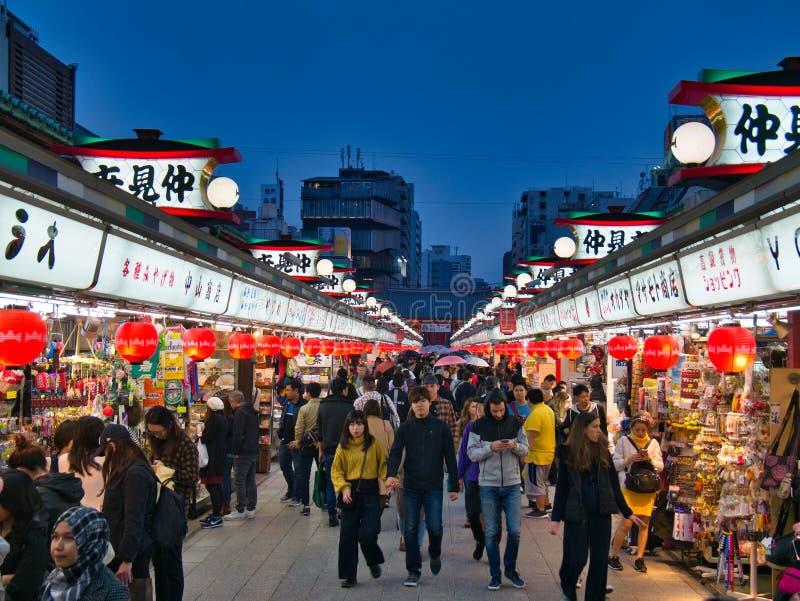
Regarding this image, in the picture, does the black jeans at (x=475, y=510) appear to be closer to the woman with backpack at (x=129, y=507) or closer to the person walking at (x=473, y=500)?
the person walking at (x=473, y=500)

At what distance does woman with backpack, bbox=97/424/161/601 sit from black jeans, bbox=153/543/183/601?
17 cm

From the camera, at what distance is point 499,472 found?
26.2ft

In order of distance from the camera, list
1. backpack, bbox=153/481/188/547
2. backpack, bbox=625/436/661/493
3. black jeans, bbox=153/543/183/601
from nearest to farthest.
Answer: backpack, bbox=153/481/188/547
black jeans, bbox=153/543/183/601
backpack, bbox=625/436/661/493

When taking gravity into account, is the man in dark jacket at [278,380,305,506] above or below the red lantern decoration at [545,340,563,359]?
below

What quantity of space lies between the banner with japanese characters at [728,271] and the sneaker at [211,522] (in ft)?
22.1

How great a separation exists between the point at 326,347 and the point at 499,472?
53.8ft

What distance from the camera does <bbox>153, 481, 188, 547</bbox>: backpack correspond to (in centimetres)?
582

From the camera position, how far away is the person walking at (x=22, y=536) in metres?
4.73

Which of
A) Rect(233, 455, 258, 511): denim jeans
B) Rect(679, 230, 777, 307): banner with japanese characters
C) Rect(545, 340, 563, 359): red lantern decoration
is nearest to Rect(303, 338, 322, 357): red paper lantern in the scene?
Rect(545, 340, 563, 359): red lantern decoration

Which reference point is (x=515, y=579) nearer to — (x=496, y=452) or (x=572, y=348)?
(x=496, y=452)

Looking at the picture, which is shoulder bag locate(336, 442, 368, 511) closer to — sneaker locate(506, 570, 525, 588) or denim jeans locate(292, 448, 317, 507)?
sneaker locate(506, 570, 525, 588)

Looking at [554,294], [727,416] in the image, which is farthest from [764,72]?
[554,294]

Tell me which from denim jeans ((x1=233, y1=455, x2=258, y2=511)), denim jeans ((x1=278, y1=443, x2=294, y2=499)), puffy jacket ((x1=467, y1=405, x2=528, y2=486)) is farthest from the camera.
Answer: denim jeans ((x1=278, y1=443, x2=294, y2=499))

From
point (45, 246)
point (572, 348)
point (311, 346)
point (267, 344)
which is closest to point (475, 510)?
point (45, 246)
